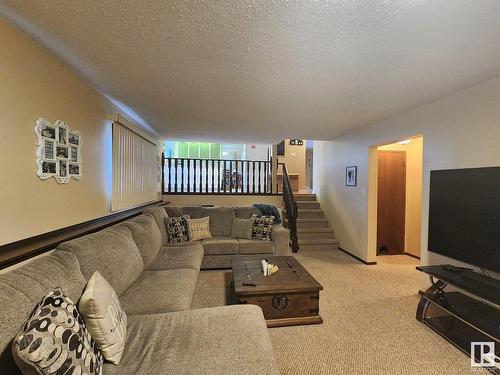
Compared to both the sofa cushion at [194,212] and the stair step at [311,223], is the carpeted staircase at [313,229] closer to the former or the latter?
the stair step at [311,223]

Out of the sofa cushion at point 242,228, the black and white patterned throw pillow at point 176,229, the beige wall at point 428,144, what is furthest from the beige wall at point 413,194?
the black and white patterned throw pillow at point 176,229

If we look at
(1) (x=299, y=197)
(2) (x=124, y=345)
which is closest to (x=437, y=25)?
(2) (x=124, y=345)

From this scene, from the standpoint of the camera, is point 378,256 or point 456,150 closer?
point 456,150

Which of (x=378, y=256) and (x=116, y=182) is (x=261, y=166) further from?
(x=116, y=182)

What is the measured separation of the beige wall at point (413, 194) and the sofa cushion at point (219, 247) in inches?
131

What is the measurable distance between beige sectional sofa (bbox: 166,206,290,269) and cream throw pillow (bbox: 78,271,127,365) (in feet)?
7.53

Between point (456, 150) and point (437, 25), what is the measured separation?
5.35ft

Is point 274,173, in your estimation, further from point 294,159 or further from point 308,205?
point 294,159

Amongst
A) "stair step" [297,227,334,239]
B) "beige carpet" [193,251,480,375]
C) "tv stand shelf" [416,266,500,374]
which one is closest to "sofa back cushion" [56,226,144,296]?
"beige carpet" [193,251,480,375]

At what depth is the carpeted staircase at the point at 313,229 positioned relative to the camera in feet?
16.8

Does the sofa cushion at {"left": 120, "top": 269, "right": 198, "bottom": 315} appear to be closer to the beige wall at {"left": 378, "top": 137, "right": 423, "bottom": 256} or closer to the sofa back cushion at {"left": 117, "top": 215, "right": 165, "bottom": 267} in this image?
the sofa back cushion at {"left": 117, "top": 215, "right": 165, "bottom": 267}

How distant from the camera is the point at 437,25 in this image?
1468 mm

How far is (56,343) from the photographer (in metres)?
0.92

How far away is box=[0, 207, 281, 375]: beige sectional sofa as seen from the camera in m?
1.07
